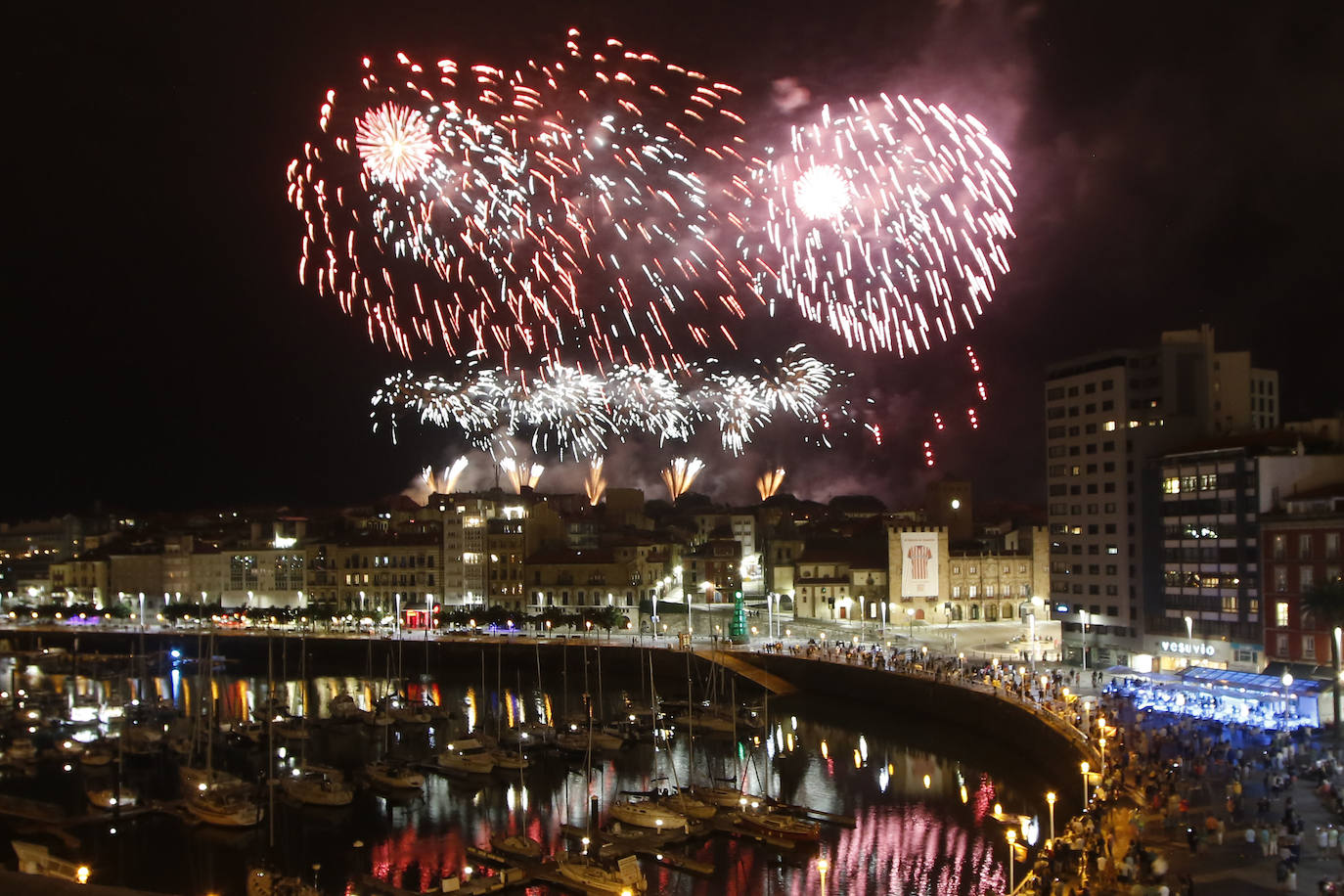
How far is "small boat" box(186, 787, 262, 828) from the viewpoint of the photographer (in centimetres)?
3023

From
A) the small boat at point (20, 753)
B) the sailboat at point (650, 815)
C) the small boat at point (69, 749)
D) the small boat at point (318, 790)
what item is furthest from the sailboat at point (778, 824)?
the small boat at point (20, 753)

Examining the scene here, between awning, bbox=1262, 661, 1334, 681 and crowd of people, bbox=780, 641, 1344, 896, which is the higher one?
awning, bbox=1262, 661, 1334, 681

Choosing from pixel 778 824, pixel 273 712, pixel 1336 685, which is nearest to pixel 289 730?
pixel 273 712

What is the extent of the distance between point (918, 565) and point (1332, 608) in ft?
112

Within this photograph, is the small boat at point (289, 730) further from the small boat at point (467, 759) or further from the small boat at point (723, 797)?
the small boat at point (723, 797)

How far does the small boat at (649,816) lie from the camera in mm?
28328

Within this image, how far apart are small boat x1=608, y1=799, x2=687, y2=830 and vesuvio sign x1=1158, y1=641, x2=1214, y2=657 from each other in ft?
77.8

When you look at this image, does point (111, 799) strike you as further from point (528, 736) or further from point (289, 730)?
point (528, 736)

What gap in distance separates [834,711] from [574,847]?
21145 millimetres

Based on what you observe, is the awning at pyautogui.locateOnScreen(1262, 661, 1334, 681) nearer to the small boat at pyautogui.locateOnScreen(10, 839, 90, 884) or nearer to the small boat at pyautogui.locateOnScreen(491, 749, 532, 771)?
the small boat at pyautogui.locateOnScreen(491, 749, 532, 771)

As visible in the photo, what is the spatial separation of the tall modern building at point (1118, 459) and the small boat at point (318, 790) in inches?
1098

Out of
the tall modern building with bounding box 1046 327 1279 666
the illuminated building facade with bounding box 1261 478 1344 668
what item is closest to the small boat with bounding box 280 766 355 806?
the illuminated building facade with bounding box 1261 478 1344 668

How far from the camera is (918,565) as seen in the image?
218 ft

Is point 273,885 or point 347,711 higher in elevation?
point 273,885
